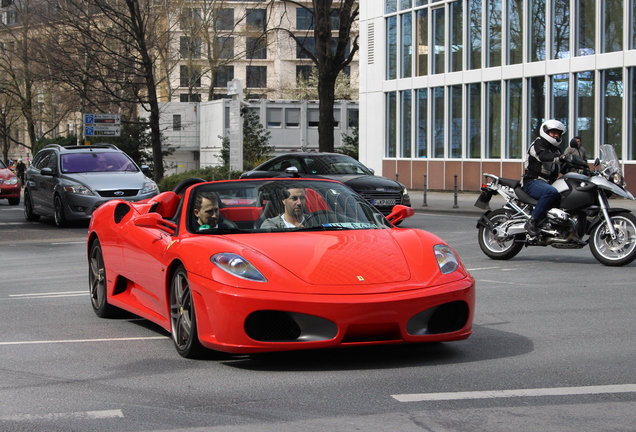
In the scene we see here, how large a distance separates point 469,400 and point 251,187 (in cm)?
285

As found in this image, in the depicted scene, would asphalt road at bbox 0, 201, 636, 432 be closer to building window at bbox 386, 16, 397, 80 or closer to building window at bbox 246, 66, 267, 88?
building window at bbox 386, 16, 397, 80

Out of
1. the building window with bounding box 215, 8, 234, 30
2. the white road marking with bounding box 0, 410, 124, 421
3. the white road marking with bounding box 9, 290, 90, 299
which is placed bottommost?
the white road marking with bounding box 9, 290, 90, 299

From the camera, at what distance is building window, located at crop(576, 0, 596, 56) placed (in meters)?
31.9

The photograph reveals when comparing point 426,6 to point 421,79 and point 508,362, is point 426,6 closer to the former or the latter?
point 421,79

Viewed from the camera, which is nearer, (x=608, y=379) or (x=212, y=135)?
(x=608, y=379)

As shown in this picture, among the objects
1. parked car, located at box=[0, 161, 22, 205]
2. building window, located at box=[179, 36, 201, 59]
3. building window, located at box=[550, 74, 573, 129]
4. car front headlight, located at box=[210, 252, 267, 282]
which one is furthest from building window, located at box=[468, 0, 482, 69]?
building window, located at box=[179, 36, 201, 59]

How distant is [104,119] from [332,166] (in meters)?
24.0

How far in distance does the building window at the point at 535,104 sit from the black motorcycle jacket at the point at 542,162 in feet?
71.0

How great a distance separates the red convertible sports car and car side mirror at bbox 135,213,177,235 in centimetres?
1

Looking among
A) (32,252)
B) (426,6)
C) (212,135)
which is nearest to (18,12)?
(212,135)

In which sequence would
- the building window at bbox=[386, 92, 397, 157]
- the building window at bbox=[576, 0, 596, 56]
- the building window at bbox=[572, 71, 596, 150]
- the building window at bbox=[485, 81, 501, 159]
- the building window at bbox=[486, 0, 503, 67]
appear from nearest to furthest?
the building window at bbox=[576, 0, 596, 56] → the building window at bbox=[572, 71, 596, 150] → the building window at bbox=[486, 0, 503, 67] → the building window at bbox=[485, 81, 501, 159] → the building window at bbox=[386, 92, 397, 157]

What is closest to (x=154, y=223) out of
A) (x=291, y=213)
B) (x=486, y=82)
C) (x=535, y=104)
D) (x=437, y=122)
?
(x=291, y=213)

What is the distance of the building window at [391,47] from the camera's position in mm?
42531

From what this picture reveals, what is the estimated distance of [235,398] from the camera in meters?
5.52
